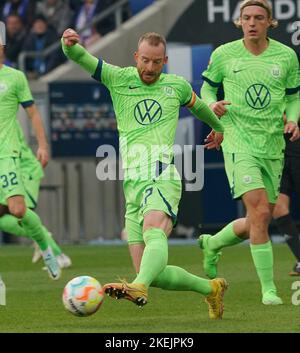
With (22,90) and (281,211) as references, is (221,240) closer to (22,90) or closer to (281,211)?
(281,211)

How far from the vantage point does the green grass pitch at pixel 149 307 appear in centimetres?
942

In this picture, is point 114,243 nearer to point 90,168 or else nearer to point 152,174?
point 90,168

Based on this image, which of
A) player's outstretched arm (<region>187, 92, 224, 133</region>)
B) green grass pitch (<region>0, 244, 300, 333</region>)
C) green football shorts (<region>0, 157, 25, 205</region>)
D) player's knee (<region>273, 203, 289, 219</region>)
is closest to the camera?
green grass pitch (<region>0, 244, 300, 333</region>)

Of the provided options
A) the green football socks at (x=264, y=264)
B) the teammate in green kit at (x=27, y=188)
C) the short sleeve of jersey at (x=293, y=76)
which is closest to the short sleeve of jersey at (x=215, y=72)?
the short sleeve of jersey at (x=293, y=76)

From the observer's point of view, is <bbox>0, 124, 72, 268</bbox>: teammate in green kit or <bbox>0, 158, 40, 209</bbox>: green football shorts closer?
<bbox>0, 158, 40, 209</bbox>: green football shorts

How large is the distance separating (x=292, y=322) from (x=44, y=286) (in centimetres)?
471

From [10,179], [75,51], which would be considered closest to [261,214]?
[75,51]

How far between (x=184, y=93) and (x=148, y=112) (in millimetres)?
327

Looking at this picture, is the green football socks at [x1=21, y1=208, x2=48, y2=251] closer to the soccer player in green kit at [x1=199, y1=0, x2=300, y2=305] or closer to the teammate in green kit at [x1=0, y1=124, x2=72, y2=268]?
the teammate in green kit at [x1=0, y1=124, x2=72, y2=268]

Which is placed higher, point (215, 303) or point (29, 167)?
point (29, 167)

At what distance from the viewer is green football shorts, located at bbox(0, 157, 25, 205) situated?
12750 millimetres

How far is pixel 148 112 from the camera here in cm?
992

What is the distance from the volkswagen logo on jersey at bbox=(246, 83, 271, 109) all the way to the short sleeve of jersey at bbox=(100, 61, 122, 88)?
1.72m

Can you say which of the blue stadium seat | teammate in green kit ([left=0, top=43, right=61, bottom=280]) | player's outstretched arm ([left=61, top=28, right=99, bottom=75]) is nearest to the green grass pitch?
teammate in green kit ([left=0, top=43, right=61, bottom=280])
